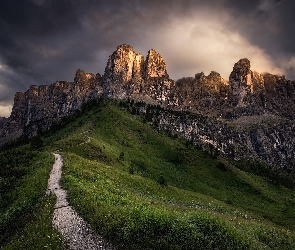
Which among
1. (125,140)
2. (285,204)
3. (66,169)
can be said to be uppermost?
(125,140)

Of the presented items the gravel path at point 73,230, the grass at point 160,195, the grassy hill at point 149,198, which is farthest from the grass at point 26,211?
the grass at point 160,195

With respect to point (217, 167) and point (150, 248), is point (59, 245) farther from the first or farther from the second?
point (217, 167)

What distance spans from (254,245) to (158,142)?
356 ft

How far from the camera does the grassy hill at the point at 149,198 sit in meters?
18.3

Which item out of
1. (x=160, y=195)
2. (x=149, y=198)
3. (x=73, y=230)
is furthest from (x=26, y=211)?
(x=160, y=195)

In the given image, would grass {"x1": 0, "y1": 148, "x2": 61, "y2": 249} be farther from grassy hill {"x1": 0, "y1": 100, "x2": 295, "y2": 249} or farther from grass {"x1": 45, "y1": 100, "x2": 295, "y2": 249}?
grass {"x1": 45, "y1": 100, "x2": 295, "y2": 249}

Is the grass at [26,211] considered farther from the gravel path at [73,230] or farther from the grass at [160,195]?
the grass at [160,195]

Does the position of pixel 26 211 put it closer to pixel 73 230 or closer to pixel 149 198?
pixel 73 230

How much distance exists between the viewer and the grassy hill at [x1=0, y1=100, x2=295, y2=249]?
1830 cm

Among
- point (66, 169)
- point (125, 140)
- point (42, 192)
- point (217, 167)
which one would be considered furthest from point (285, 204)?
point (42, 192)

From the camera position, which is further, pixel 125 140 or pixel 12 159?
pixel 125 140

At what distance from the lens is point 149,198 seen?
137ft

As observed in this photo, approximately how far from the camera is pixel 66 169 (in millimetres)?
42094

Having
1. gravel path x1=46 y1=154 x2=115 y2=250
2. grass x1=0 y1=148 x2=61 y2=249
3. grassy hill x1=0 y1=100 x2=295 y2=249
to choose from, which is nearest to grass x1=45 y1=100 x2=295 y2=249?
grassy hill x1=0 y1=100 x2=295 y2=249
